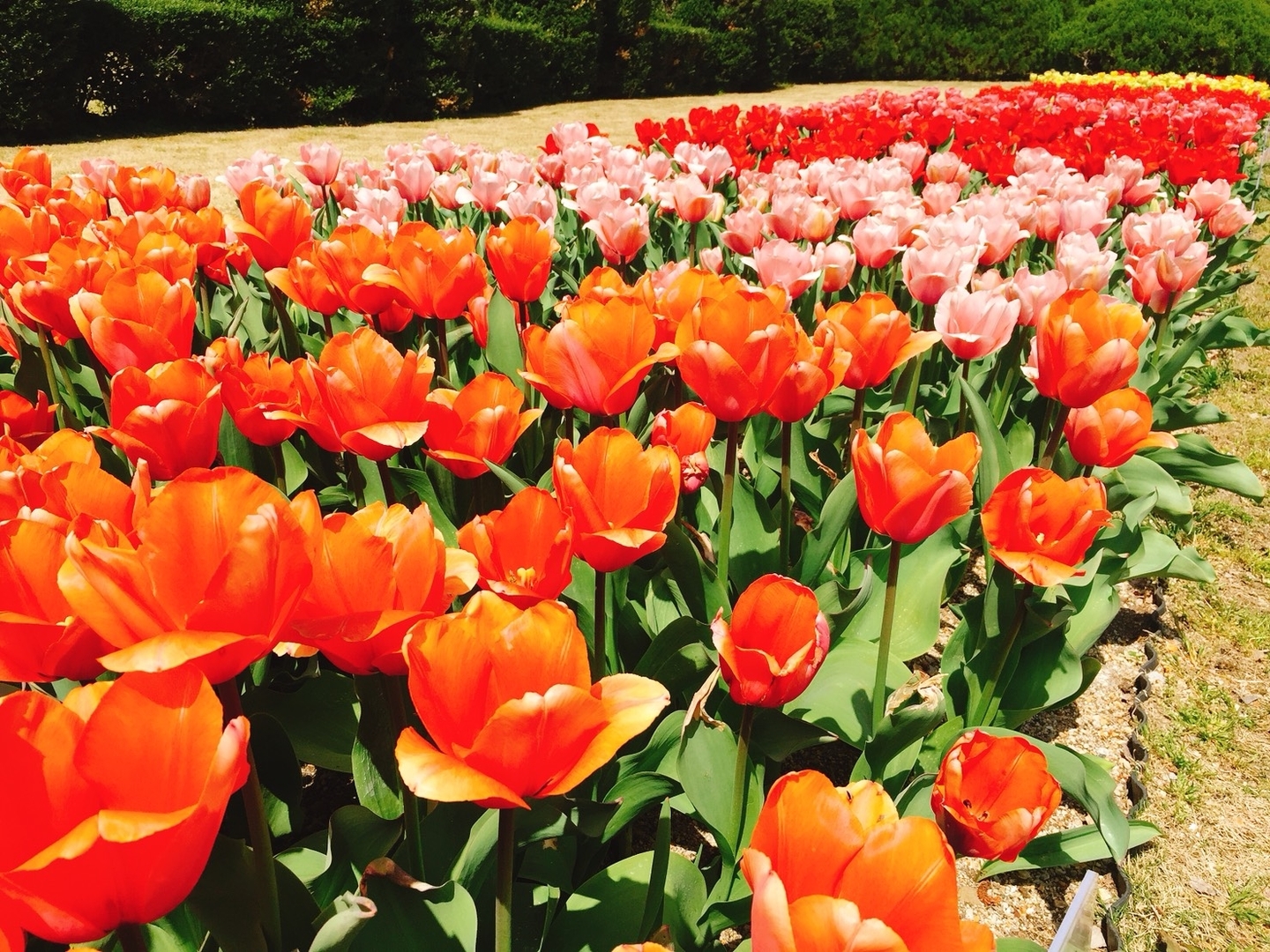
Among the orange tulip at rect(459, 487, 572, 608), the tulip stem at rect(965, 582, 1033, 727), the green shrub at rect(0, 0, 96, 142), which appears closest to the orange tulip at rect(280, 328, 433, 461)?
the orange tulip at rect(459, 487, 572, 608)

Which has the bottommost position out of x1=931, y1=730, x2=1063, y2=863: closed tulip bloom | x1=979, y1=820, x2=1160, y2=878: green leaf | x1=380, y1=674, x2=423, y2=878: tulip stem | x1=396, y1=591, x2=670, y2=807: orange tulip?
x1=979, y1=820, x2=1160, y2=878: green leaf

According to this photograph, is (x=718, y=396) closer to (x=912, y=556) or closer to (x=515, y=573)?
(x=515, y=573)

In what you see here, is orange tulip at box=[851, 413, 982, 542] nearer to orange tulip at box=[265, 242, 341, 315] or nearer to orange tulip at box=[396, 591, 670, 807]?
orange tulip at box=[396, 591, 670, 807]

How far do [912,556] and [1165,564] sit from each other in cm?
79

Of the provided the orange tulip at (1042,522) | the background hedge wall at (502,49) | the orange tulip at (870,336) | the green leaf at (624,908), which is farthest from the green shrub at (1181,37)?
the green leaf at (624,908)

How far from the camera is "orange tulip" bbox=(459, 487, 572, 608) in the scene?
3.91 ft

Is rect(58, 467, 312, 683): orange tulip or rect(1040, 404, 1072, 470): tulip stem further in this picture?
rect(1040, 404, 1072, 470): tulip stem

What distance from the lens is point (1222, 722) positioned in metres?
2.77

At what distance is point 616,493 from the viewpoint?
4.27ft

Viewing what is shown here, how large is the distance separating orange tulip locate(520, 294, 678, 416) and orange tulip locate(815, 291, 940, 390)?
514 millimetres

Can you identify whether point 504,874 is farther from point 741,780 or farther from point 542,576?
point 741,780

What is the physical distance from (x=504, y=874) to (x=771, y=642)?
457 millimetres

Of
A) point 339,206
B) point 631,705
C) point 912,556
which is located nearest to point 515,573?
point 631,705

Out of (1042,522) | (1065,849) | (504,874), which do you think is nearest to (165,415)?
(504,874)
